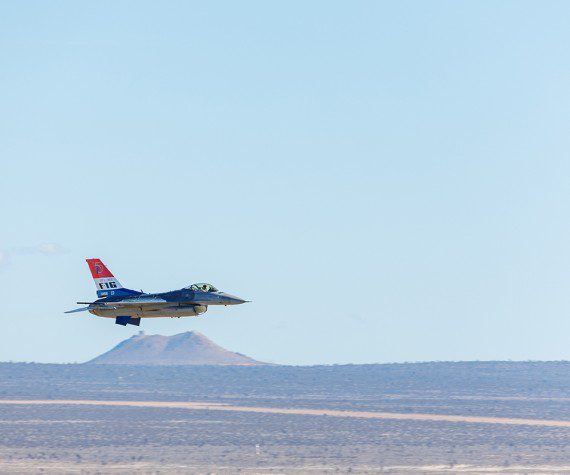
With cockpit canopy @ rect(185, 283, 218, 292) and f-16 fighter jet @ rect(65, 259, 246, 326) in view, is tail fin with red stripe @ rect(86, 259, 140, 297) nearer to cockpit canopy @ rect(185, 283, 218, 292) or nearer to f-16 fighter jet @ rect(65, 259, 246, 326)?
f-16 fighter jet @ rect(65, 259, 246, 326)

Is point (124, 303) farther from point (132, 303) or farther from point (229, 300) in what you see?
point (229, 300)

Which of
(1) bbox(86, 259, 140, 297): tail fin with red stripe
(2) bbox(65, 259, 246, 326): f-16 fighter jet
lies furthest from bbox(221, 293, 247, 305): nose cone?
(1) bbox(86, 259, 140, 297): tail fin with red stripe

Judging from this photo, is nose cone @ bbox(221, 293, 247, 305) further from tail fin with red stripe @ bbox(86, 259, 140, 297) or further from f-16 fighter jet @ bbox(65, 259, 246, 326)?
tail fin with red stripe @ bbox(86, 259, 140, 297)

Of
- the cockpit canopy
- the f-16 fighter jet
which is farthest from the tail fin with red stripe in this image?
the cockpit canopy

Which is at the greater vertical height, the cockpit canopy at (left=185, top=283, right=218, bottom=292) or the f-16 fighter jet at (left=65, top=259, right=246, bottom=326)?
the cockpit canopy at (left=185, top=283, right=218, bottom=292)

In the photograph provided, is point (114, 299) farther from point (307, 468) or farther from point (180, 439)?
point (180, 439)

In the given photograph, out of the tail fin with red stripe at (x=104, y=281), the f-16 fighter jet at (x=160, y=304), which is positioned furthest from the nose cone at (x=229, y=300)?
the tail fin with red stripe at (x=104, y=281)

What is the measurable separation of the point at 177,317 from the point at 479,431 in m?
116

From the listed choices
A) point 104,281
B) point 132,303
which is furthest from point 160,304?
point 104,281

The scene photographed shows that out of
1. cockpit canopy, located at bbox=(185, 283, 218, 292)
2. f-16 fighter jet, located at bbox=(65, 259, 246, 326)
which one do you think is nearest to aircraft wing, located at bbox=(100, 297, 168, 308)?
f-16 fighter jet, located at bbox=(65, 259, 246, 326)

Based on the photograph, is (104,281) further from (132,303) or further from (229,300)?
(229,300)

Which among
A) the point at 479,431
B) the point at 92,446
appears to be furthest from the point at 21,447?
the point at 479,431

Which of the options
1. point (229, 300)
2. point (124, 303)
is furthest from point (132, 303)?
point (229, 300)

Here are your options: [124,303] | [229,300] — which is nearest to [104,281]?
[124,303]
